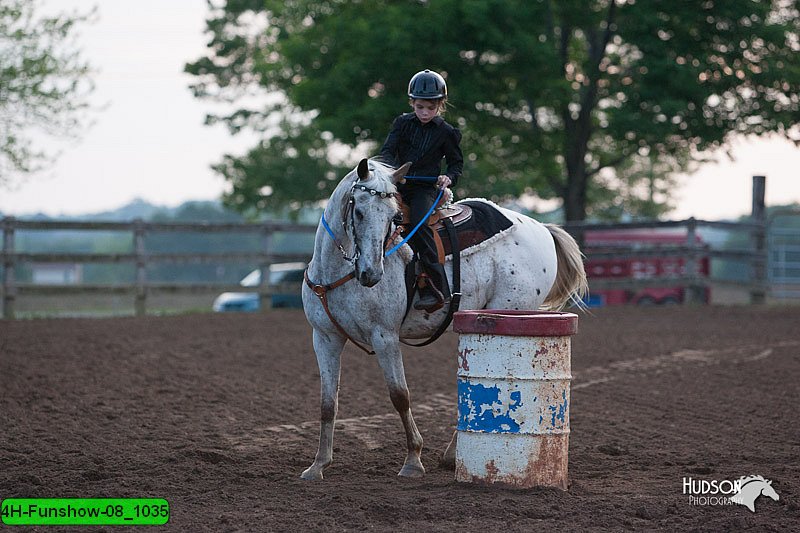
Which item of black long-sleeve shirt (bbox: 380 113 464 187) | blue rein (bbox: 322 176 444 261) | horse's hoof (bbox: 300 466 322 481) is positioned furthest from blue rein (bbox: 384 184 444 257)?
horse's hoof (bbox: 300 466 322 481)

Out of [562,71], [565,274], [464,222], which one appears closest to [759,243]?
[562,71]

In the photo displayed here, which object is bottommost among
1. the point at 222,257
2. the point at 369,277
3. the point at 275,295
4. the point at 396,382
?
the point at 275,295

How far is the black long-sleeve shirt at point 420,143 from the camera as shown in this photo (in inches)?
244

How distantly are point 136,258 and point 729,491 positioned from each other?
13618mm

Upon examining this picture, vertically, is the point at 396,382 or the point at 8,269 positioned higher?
the point at 8,269

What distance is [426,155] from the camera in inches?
244

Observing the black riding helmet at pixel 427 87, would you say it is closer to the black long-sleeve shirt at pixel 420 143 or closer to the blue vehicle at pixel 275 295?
the black long-sleeve shirt at pixel 420 143

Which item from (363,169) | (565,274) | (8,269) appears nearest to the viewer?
(363,169)

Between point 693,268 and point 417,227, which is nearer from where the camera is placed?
point 417,227

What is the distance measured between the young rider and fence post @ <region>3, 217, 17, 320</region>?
12062 mm

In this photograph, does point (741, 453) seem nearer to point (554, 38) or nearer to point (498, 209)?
point (498, 209)

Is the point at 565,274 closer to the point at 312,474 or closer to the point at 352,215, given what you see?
the point at 352,215

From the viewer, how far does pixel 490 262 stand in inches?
256

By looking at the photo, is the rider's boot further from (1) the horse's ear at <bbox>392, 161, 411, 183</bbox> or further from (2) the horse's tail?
(2) the horse's tail
